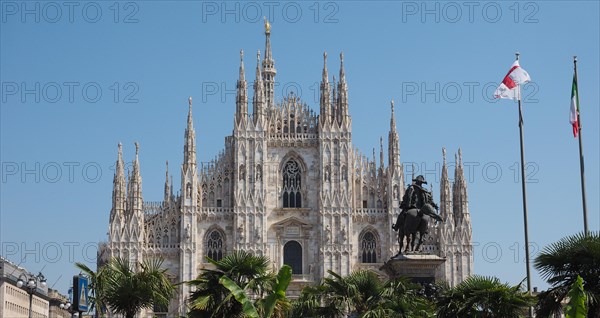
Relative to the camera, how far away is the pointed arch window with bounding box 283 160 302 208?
7794 centimetres

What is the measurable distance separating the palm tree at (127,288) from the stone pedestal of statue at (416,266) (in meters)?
7.94

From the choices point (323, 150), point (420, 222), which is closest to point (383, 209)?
point (323, 150)

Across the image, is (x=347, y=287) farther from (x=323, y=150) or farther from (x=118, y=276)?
(x=323, y=150)

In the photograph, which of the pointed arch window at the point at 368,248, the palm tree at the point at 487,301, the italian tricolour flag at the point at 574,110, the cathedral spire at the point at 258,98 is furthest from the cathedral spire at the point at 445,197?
the palm tree at the point at 487,301

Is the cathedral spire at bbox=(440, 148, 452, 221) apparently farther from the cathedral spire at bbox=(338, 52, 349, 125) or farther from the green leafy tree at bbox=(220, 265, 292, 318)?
the green leafy tree at bbox=(220, 265, 292, 318)

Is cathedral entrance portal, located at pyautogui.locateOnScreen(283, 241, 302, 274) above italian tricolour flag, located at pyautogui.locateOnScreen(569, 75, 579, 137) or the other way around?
the other way around

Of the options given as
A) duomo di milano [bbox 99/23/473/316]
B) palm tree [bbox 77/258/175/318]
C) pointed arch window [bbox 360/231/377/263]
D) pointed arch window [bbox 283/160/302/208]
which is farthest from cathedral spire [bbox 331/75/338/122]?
palm tree [bbox 77/258/175/318]

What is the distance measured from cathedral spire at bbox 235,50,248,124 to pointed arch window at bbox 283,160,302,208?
5.20 meters

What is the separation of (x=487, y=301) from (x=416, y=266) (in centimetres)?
363

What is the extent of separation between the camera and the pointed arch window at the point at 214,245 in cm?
7612

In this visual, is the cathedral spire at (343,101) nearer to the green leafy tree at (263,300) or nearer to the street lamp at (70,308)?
the street lamp at (70,308)

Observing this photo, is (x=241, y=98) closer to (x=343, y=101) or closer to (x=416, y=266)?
(x=343, y=101)

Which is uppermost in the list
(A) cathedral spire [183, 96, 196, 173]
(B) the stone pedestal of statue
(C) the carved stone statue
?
(A) cathedral spire [183, 96, 196, 173]

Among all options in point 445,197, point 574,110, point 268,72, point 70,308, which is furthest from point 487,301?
point 268,72
